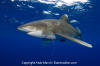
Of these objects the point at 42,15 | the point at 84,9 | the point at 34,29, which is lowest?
the point at 42,15

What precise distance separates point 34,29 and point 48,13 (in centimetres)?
1847

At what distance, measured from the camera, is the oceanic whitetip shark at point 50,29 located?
4348 mm

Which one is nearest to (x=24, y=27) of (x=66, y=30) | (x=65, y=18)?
(x=66, y=30)

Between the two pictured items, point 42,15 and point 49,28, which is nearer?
point 49,28

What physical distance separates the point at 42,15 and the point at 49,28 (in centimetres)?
1895

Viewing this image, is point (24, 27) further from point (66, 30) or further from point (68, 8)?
point (68, 8)

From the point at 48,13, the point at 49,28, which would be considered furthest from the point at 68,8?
the point at 49,28

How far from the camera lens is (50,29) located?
501cm

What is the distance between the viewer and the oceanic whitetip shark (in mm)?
4348

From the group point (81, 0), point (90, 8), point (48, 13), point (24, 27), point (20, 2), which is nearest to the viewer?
point (24, 27)

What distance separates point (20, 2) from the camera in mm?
19094

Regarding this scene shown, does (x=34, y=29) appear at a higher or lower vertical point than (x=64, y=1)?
higher

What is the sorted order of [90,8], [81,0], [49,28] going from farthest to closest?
1. [90,8]
2. [81,0]
3. [49,28]

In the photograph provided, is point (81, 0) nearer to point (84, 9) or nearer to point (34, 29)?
point (84, 9)
